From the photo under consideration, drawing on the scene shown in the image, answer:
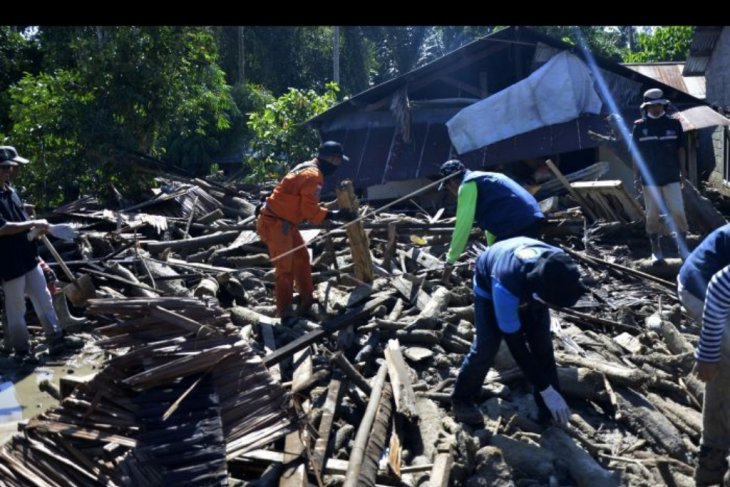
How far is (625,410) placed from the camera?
579cm

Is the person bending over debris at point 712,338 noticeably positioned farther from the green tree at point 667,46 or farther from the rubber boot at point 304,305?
the green tree at point 667,46

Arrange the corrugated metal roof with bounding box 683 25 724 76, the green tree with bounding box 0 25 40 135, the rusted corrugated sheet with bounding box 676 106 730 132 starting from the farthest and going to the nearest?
the green tree with bounding box 0 25 40 135 < the corrugated metal roof with bounding box 683 25 724 76 < the rusted corrugated sheet with bounding box 676 106 730 132

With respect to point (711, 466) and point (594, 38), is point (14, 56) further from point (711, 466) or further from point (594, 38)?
point (594, 38)

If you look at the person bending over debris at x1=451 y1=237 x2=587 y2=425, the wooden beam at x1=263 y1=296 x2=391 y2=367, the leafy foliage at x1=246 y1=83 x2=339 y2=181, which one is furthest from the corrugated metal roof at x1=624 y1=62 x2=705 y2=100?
the person bending over debris at x1=451 y1=237 x2=587 y2=425

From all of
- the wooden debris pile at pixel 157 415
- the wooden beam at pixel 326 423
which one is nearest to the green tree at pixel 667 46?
the wooden beam at pixel 326 423

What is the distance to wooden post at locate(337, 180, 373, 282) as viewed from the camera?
27.6 feet

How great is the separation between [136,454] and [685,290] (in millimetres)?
3405

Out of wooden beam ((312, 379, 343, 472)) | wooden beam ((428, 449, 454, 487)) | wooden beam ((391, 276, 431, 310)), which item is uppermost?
wooden beam ((391, 276, 431, 310))

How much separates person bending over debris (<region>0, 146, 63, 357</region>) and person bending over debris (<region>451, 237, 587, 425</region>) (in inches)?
173

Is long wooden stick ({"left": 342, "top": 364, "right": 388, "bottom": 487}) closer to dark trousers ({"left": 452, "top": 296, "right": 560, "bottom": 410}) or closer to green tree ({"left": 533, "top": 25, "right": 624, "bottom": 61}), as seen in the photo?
dark trousers ({"left": 452, "top": 296, "right": 560, "bottom": 410})

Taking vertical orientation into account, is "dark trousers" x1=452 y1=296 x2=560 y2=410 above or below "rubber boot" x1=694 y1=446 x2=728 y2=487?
above

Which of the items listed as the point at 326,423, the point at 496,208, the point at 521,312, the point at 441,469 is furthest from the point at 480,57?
the point at 441,469

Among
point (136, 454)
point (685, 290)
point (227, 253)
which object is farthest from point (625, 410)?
point (227, 253)

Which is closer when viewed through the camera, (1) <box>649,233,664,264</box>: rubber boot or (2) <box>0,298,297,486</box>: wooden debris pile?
(2) <box>0,298,297,486</box>: wooden debris pile
